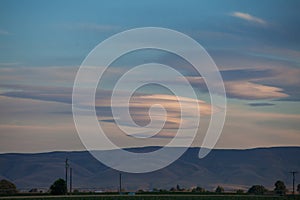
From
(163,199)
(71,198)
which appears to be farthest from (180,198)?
(71,198)

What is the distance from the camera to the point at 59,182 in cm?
16038

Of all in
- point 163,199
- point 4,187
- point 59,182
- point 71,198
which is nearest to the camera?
point 71,198

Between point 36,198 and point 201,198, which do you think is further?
point 201,198

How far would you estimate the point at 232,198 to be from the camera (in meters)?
157

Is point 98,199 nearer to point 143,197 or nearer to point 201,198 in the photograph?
point 143,197

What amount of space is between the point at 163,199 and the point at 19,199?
110 ft

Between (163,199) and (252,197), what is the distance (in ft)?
76.1

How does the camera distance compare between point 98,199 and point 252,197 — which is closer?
point 98,199

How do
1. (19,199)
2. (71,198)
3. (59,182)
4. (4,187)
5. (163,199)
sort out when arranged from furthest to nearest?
(4,187) < (59,182) < (163,199) < (71,198) < (19,199)

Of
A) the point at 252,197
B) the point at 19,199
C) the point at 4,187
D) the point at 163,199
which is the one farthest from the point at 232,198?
the point at 4,187

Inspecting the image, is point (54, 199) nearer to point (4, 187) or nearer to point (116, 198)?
point (116, 198)

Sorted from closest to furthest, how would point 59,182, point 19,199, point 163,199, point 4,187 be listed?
point 19,199 < point 163,199 < point 59,182 < point 4,187

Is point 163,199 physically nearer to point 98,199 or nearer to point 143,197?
point 143,197

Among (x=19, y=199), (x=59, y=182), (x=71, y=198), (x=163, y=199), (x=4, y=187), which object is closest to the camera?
(x=19, y=199)
